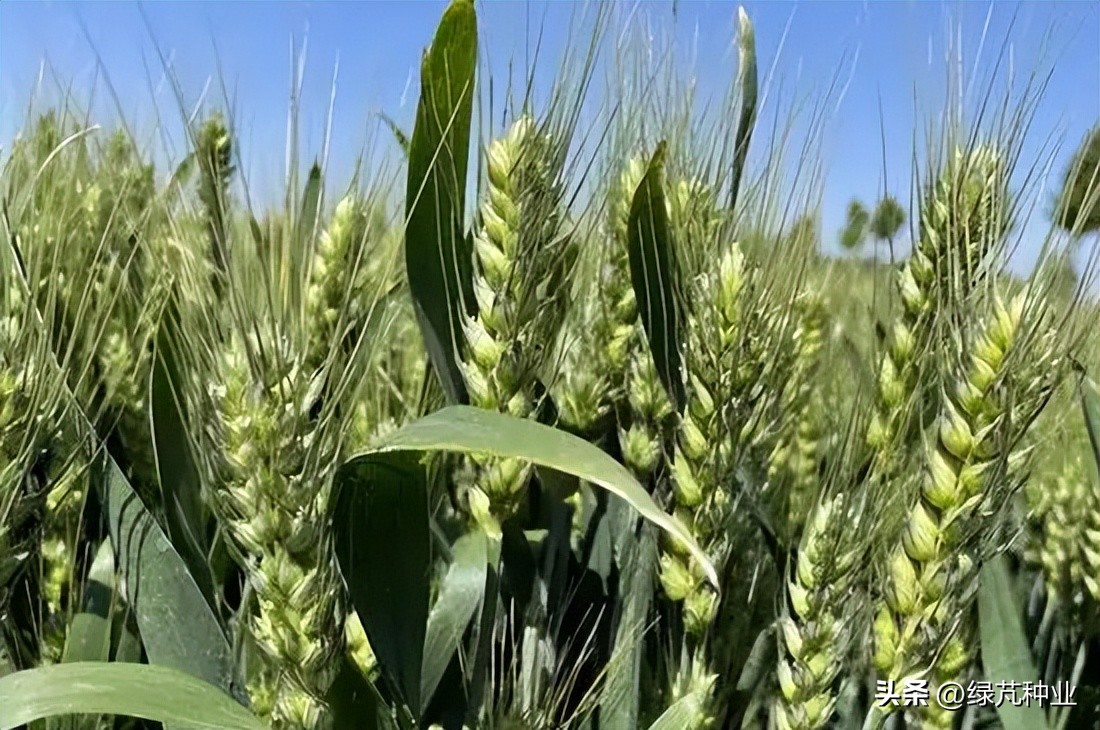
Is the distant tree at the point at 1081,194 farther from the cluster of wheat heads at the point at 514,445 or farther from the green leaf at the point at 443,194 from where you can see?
the green leaf at the point at 443,194

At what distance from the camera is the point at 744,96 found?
0.60 metres

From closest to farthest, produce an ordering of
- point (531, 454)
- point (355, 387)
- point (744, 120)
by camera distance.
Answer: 1. point (531, 454)
2. point (355, 387)
3. point (744, 120)

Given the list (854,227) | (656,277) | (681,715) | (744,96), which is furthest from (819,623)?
(854,227)

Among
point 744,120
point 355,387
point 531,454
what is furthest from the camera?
point 744,120

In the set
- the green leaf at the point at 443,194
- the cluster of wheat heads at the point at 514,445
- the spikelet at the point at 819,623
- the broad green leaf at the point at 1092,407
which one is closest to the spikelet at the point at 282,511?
the cluster of wheat heads at the point at 514,445

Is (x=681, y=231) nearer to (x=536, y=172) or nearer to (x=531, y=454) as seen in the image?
(x=536, y=172)

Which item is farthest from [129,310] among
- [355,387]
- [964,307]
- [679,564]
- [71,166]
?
[964,307]

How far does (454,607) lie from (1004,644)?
0.39 meters

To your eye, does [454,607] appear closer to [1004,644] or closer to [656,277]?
[656,277]

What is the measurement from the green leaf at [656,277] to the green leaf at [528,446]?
0.55ft

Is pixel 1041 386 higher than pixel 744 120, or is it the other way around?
pixel 744 120

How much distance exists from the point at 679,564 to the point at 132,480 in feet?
1.31

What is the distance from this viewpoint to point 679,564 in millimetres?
516

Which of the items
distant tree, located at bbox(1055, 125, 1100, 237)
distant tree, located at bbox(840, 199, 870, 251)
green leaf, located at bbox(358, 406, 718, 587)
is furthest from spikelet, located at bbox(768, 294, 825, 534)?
distant tree, located at bbox(840, 199, 870, 251)
